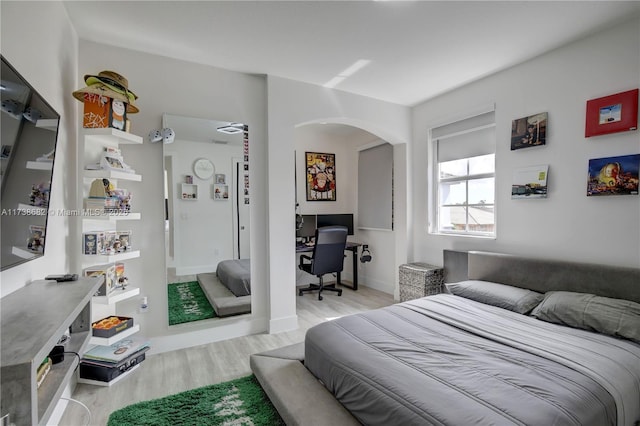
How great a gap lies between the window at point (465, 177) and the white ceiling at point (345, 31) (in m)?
0.68

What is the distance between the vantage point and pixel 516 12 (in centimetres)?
216

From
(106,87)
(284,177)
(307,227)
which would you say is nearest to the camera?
(106,87)

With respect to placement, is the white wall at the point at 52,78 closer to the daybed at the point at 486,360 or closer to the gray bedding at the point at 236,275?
the gray bedding at the point at 236,275

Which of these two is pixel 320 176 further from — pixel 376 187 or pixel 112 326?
pixel 112 326

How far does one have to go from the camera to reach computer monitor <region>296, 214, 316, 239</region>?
15.6ft

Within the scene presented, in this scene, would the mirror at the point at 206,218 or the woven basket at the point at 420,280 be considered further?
the woven basket at the point at 420,280

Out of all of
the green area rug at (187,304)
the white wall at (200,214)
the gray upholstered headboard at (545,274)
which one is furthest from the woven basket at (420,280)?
the green area rug at (187,304)

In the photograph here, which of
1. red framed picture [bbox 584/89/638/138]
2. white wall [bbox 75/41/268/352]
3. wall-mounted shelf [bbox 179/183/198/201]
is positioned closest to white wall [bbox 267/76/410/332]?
white wall [bbox 75/41/268/352]

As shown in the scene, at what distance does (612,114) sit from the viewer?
2.34m

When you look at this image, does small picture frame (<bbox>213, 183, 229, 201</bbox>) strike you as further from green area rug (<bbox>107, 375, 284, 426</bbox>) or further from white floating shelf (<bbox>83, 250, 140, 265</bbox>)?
green area rug (<bbox>107, 375, 284, 426</bbox>)

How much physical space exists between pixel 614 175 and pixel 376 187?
2.86m

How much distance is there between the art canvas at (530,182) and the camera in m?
2.77

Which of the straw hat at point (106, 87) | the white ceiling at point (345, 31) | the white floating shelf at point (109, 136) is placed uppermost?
the white ceiling at point (345, 31)

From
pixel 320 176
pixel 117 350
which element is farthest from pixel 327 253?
pixel 117 350
